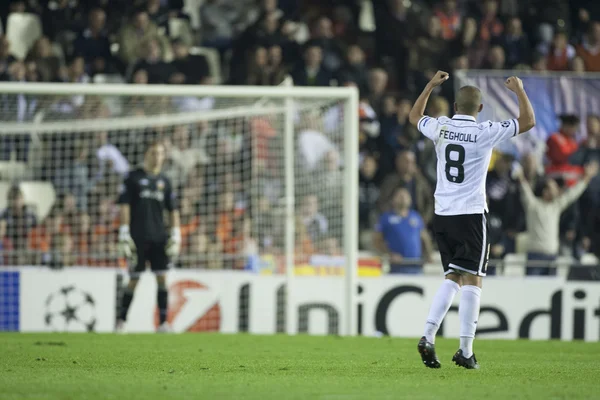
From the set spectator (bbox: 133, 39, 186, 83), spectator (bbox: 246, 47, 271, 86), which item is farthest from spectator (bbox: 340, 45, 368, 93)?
spectator (bbox: 133, 39, 186, 83)

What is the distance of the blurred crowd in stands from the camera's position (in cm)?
1541

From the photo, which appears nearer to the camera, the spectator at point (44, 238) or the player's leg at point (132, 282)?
the player's leg at point (132, 282)

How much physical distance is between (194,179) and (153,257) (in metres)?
2.46

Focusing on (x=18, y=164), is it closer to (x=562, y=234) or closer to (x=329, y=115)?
(x=329, y=115)

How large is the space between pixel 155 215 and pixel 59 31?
5.21 m

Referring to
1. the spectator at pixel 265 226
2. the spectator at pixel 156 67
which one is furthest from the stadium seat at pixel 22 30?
the spectator at pixel 265 226

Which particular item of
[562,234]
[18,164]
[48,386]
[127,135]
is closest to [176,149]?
[127,135]

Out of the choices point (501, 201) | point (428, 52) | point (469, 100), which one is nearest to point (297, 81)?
point (428, 52)

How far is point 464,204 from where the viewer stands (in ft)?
25.8

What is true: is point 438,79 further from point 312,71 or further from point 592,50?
point 592,50

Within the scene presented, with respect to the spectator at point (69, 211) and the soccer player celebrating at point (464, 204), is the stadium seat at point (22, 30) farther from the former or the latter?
the soccer player celebrating at point (464, 204)

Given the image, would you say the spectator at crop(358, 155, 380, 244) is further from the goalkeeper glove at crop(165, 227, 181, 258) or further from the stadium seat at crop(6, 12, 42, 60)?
the stadium seat at crop(6, 12, 42, 60)

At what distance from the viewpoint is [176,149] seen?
1617 cm

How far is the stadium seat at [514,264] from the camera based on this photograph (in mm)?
14812
